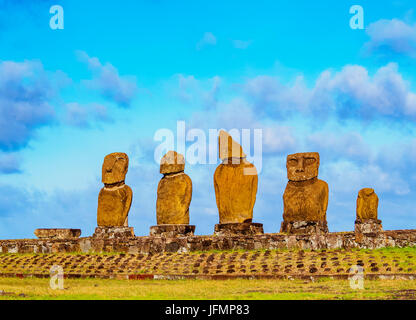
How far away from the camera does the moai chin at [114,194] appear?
23.5 metres

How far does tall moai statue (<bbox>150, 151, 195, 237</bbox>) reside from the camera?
2134 centimetres

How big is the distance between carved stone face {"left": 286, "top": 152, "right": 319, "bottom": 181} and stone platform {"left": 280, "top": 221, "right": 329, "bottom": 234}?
1569 mm

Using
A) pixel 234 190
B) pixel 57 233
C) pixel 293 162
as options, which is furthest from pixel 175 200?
pixel 57 233

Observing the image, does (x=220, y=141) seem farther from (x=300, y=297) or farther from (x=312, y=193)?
(x=300, y=297)

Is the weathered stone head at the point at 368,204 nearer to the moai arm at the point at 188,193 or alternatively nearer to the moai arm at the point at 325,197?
the moai arm at the point at 325,197

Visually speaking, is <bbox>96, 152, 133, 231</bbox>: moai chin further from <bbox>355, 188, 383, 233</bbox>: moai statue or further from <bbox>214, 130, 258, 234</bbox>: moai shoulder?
<bbox>355, 188, 383, 233</bbox>: moai statue

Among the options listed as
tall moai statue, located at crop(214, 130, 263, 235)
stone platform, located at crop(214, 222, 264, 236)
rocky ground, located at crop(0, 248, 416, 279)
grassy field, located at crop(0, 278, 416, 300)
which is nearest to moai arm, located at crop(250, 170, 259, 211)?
tall moai statue, located at crop(214, 130, 263, 235)

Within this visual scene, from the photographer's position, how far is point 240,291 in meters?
12.5

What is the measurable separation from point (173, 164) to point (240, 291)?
10158mm

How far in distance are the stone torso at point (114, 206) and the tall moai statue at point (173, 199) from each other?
6.42ft

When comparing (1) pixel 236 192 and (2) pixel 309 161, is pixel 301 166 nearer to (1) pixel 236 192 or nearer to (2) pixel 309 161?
(2) pixel 309 161

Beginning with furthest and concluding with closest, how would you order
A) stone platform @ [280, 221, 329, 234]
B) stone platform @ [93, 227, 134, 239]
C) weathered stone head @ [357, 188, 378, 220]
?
weathered stone head @ [357, 188, 378, 220] < stone platform @ [93, 227, 134, 239] < stone platform @ [280, 221, 329, 234]

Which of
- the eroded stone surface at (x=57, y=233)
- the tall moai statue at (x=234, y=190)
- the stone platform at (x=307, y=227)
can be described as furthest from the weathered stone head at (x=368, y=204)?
the eroded stone surface at (x=57, y=233)
